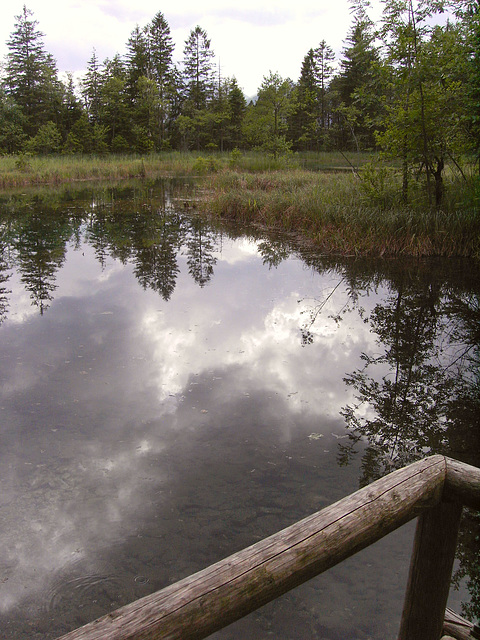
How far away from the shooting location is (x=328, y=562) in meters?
1.36

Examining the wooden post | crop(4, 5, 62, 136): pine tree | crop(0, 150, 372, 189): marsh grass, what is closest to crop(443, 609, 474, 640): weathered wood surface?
the wooden post

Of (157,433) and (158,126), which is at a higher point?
(158,126)

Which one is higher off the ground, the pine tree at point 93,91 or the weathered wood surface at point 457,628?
the pine tree at point 93,91

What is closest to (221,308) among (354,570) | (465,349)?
(465,349)

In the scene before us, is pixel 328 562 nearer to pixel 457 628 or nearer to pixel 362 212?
pixel 457 628

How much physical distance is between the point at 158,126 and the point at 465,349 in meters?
51.1

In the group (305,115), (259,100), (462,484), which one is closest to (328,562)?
(462,484)

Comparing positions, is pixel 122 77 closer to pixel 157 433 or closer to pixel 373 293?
pixel 373 293

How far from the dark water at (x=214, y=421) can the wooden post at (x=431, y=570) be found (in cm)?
73

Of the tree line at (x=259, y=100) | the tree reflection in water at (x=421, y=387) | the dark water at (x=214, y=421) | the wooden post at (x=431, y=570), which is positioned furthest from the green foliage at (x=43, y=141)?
the wooden post at (x=431, y=570)

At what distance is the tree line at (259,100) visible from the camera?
9742 mm

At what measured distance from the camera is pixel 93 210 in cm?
1816

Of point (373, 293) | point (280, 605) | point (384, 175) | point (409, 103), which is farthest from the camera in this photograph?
point (384, 175)

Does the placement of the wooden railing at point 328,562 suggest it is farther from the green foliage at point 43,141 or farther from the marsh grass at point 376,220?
the green foliage at point 43,141
